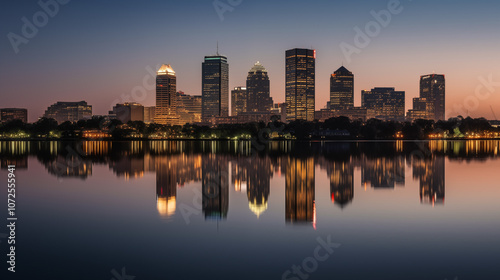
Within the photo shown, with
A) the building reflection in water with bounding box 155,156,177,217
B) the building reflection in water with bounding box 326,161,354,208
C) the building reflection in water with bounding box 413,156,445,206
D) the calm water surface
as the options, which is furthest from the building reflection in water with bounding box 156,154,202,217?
the building reflection in water with bounding box 413,156,445,206

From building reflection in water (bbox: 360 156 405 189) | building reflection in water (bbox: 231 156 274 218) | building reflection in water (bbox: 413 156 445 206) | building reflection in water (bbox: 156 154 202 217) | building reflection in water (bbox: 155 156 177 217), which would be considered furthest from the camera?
building reflection in water (bbox: 360 156 405 189)

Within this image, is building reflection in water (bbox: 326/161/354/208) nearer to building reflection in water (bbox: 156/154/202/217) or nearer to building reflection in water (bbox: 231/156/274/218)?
building reflection in water (bbox: 231/156/274/218)

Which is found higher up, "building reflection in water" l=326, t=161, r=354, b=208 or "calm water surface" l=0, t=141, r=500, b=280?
"building reflection in water" l=326, t=161, r=354, b=208

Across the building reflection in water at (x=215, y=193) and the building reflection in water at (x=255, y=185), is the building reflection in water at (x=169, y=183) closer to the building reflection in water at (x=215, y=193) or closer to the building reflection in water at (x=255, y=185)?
the building reflection in water at (x=215, y=193)

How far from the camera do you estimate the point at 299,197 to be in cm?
2458

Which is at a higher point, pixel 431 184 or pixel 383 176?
pixel 383 176

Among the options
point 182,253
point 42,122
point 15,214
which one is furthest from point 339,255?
point 42,122

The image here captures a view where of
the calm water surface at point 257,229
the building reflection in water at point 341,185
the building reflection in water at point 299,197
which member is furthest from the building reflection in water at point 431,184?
the building reflection in water at point 299,197

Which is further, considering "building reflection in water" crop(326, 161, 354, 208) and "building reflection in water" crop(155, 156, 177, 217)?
"building reflection in water" crop(326, 161, 354, 208)

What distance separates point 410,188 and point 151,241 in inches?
773

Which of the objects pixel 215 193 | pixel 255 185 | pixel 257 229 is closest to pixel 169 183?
pixel 215 193

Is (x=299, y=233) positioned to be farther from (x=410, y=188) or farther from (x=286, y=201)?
(x=410, y=188)

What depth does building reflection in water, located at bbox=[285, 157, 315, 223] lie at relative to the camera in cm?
1928

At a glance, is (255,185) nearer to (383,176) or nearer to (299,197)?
(299,197)
